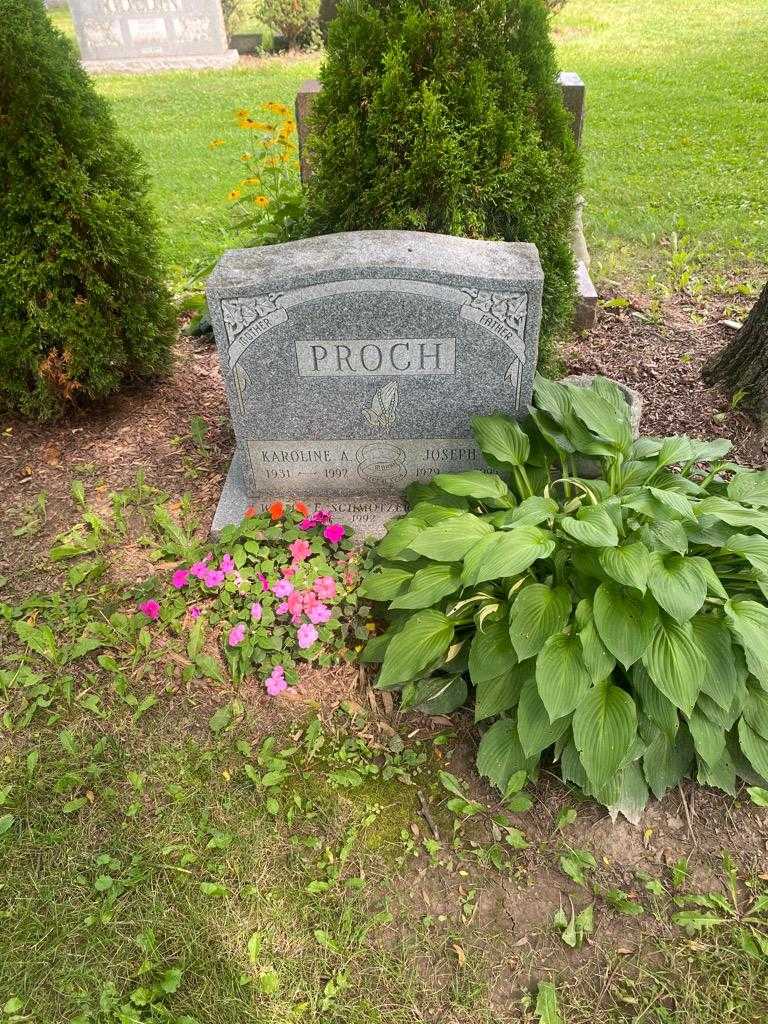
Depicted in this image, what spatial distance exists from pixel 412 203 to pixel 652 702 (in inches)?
89.5

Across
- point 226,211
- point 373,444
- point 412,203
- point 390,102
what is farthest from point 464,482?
point 226,211

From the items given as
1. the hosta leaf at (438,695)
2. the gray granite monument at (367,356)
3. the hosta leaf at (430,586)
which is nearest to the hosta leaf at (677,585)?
the hosta leaf at (430,586)

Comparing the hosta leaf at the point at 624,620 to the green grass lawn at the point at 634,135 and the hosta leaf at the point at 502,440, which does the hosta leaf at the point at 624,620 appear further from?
the green grass lawn at the point at 634,135

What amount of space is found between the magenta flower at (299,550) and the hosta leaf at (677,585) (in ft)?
4.59

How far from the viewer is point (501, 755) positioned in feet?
8.02

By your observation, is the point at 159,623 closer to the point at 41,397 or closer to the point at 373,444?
the point at 373,444

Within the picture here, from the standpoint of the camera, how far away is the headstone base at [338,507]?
10.7ft

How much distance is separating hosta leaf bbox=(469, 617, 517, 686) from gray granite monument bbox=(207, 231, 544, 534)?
94cm

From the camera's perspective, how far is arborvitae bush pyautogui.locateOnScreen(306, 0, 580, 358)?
2959 millimetres

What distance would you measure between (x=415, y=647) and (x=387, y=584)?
0.33 meters

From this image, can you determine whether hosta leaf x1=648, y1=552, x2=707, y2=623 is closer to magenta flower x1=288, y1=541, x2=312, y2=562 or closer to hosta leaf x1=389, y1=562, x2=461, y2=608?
hosta leaf x1=389, y1=562, x2=461, y2=608

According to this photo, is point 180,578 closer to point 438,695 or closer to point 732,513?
point 438,695

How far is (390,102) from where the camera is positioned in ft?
9.70

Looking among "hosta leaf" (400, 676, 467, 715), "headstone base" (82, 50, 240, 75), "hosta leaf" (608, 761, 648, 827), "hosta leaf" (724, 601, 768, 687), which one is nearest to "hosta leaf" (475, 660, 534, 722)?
"hosta leaf" (400, 676, 467, 715)
